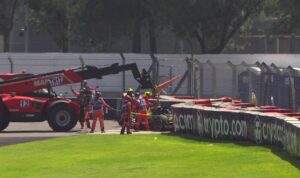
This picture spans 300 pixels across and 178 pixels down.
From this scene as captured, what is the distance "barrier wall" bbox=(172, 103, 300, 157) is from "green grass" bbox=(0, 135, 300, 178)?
1.07 feet

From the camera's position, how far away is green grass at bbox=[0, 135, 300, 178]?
1448 cm

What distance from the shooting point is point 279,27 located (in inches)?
2280

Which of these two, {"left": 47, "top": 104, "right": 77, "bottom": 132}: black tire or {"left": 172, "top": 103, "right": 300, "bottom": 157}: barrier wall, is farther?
{"left": 47, "top": 104, "right": 77, "bottom": 132}: black tire

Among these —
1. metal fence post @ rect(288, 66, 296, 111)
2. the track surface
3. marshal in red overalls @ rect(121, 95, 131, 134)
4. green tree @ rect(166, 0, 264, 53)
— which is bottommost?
the track surface

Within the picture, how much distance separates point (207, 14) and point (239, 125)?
107 feet

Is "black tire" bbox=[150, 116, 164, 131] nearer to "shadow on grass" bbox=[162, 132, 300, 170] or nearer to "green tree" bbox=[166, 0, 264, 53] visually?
"shadow on grass" bbox=[162, 132, 300, 170]

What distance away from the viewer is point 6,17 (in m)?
57.4

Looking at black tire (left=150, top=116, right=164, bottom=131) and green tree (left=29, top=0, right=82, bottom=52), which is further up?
green tree (left=29, top=0, right=82, bottom=52)

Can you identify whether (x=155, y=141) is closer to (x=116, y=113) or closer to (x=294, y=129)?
(x=294, y=129)

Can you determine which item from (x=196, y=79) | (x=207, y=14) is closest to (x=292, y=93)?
(x=196, y=79)

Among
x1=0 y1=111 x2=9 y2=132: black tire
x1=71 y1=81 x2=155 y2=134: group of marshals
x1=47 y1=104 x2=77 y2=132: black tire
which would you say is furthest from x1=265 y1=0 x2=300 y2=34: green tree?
x1=0 y1=111 x2=9 y2=132: black tire

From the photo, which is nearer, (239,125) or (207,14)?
(239,125)

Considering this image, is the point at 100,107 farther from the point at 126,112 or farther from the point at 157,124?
the point at 157,124

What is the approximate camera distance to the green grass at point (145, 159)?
14484 mm
